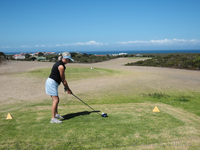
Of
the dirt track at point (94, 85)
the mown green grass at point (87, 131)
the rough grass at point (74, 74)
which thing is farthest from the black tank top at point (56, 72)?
the rough grass at point (74, 74)

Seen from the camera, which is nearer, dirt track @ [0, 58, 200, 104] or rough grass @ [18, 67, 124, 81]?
dirt track @ [0, 58, 200, 104]

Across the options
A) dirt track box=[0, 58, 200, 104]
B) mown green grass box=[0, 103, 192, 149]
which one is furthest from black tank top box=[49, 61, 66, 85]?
dirt track box=[0, 58, 200, 104]

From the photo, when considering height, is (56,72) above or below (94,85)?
above

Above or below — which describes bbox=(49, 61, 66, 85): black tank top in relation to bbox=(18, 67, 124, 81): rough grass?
above

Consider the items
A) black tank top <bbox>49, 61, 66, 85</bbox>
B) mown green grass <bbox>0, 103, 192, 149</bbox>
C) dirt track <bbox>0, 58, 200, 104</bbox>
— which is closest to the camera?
mown green grass <bbox>0, 103, 192, 149</bbox>

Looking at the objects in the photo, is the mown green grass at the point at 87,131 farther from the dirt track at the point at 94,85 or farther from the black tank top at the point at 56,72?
the dirt track at the point at 94,85

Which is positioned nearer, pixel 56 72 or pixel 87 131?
pixel 87 131

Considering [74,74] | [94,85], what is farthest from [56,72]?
[74,74]

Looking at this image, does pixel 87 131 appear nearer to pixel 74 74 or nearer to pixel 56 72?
pixel 56 72

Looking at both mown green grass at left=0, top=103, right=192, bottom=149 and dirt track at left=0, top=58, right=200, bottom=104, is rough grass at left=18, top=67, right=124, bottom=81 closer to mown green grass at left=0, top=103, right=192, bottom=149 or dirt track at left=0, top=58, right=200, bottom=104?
dirt track at left=0, top=58, right=200, bottom=104

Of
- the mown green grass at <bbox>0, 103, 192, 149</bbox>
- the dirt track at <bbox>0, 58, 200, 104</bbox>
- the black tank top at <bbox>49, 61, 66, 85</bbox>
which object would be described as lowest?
the dirt track at <bbox>0, 58, 200, 104</bbox>

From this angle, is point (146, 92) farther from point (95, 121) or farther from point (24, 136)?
point (24, 136)

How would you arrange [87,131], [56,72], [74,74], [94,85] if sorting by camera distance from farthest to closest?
[74,74] < [94,85] < [56,72] < [87,131]

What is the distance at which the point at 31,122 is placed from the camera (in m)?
5.30
